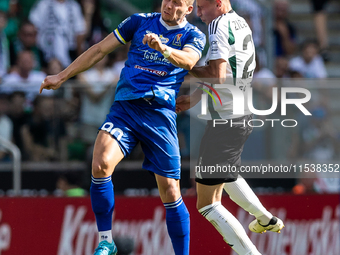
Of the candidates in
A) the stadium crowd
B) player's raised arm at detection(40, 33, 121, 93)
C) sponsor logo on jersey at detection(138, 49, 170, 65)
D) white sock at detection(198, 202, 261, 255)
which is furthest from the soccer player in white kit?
the stadium crowd

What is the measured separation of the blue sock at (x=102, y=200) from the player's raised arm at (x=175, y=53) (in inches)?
46.9

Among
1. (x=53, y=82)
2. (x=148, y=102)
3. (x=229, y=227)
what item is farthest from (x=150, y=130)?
(x=229, y=227)

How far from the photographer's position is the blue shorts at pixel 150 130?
5.07m

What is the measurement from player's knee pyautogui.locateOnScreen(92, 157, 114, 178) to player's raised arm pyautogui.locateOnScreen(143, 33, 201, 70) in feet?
3.36

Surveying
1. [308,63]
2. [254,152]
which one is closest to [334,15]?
[308,63]

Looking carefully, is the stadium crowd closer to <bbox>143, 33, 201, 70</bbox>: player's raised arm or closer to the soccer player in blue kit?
the soccer player in blue kit

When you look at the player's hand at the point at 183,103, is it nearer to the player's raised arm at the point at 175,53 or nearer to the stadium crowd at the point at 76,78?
the player's raised arm at the point at 175,53

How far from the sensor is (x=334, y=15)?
40.0 feet

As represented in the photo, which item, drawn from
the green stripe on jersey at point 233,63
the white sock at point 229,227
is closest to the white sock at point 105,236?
the white sock at point 229,227

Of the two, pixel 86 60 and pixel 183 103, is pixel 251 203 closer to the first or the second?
pixel 183 103

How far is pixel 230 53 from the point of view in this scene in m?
5.12

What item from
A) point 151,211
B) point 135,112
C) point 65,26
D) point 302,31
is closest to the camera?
point 135,112

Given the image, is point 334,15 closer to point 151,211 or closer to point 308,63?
point 308,63

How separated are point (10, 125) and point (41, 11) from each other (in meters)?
2.91
